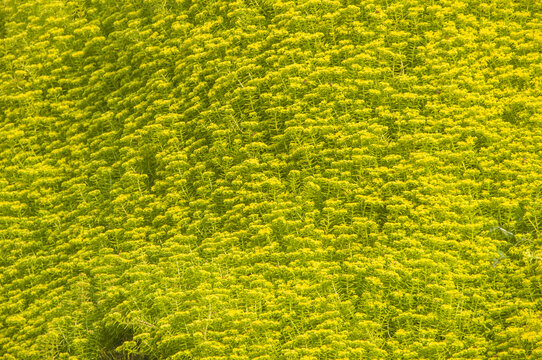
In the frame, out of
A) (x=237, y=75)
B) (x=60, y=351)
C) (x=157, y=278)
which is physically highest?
(x=237, y=75)

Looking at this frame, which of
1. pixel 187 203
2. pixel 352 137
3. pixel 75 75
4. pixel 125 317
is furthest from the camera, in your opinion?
pixel 75 75

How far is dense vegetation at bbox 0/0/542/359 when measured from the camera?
24.7 feet

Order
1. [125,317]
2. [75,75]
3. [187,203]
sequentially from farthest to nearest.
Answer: [75,75] → [187,203] → [125,317]

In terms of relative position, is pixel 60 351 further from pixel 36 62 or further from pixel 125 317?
pixel 36 62

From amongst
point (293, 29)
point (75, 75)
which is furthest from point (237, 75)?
point (75, 75)

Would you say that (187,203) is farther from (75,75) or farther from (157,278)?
(75,75)

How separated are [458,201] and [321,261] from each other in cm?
211

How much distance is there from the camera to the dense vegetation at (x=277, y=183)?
7.54 meters

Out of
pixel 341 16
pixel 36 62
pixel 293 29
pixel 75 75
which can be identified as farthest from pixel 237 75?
pixel 36 62

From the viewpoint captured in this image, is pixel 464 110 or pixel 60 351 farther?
pixel 464 110

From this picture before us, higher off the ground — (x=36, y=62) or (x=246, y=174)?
(x=36, y=62)

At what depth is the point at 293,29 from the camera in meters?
10.5

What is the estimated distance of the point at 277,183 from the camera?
9031 mm

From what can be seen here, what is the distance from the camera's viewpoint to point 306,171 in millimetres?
9156
